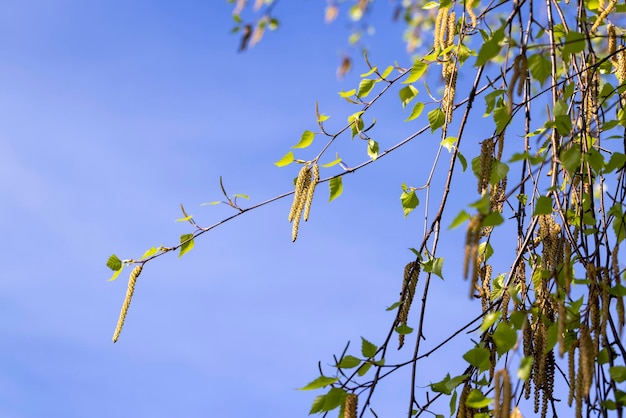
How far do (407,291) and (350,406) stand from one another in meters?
0.42

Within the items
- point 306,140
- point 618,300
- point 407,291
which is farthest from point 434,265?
point 306,140

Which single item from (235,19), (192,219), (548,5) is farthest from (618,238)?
(235,19)

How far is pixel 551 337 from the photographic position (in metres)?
1.84

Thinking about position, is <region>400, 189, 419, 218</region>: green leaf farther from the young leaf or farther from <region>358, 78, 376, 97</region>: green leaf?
the young leaf

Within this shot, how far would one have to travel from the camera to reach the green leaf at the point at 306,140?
8.75 feet

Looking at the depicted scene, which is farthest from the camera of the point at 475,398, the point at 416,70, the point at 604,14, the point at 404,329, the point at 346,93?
the point at 346,93

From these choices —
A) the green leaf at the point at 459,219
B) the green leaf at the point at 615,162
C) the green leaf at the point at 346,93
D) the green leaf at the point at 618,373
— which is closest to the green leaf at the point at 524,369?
the green leaf at the point at 618,373

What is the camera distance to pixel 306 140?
2.68 meters

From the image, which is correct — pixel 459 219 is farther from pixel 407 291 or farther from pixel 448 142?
pixel 448 142

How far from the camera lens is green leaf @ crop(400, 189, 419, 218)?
266 centimetres

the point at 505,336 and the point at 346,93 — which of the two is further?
the point at 346,93

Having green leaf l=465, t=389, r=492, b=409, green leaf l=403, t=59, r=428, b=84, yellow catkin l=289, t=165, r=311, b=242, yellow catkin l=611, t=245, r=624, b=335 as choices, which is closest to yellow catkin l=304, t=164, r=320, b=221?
yellow catkin l=289, t=165, r=311, b=242

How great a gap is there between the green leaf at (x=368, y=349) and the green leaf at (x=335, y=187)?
29.4 inches

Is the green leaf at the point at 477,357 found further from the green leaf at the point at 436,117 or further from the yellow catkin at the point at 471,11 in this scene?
the yellow catkin at the point at 471,11
